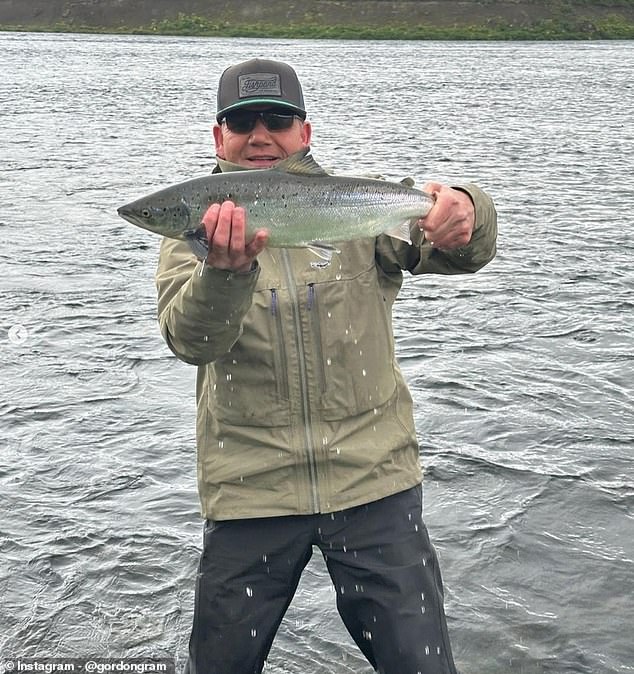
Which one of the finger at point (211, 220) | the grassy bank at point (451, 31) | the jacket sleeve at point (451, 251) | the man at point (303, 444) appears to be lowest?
the grassy bank at point (451, 31)

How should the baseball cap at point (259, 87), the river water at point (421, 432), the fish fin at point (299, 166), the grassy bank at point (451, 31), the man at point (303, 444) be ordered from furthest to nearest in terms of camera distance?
the grassy bank at point (451, 31)
the river water at point (421, 432)
the baseball cap at point (259, 87)
the man at point (303, 444)
the fish fin at point (299, 166)

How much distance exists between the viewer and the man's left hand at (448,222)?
3.96m

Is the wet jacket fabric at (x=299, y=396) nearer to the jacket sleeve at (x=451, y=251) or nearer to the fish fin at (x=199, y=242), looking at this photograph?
the jacket sleeve at (x=451, y=251)

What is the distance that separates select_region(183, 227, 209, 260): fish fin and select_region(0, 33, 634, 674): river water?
290 cm

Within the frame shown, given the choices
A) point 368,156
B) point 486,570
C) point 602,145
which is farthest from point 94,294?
point 602,145

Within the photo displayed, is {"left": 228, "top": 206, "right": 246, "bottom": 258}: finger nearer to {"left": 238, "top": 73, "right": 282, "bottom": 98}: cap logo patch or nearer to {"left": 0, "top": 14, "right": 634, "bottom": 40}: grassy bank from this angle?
{"left": 238, "top": 73, "right": 282, "bottom": 98}: cap logo patch

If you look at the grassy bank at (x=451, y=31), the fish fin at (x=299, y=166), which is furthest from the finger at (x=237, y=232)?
the grassy bank at (x=451, y=31)

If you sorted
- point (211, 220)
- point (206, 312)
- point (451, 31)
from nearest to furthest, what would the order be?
point (211, 220) → point (206, 312) → point (451, 31)

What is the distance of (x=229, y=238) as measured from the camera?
3.62m

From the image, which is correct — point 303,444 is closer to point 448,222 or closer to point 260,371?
point 260,371

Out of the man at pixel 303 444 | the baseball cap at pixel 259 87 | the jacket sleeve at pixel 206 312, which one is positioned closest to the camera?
the jacket sleeve at pixel 206 312

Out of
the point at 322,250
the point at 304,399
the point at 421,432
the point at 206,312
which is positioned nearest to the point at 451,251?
the point at 322,250

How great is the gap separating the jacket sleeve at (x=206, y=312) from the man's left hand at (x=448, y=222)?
Result: 64 cm

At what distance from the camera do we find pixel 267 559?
405cm
